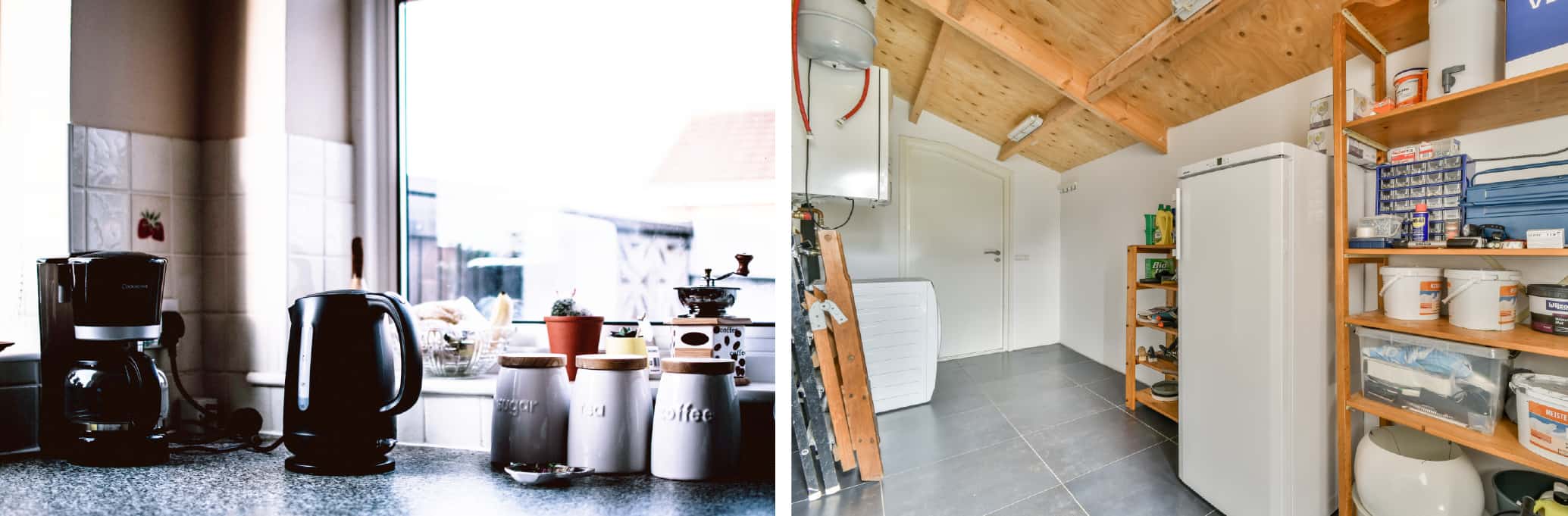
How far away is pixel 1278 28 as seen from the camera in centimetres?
105

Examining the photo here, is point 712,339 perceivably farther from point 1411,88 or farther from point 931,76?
point 1411,88

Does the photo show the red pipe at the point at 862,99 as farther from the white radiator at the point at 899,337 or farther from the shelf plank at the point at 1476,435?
the shelf plank at the point at 1476,435

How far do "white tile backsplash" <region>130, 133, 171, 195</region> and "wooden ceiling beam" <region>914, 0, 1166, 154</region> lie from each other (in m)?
1.53

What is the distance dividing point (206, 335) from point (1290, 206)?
2.15 metres

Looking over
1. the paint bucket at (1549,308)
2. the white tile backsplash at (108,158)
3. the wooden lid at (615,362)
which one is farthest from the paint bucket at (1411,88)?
the white tile backsplash at (108,158)

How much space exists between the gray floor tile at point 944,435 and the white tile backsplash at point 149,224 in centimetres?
152

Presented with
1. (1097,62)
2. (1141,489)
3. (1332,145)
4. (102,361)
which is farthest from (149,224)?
(1332,145)

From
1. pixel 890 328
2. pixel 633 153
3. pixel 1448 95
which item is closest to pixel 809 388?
pixel 890 328

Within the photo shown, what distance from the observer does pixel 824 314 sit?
1.02 metres

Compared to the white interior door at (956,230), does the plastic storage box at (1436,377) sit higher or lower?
lower

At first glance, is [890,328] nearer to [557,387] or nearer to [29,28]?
[557,387]

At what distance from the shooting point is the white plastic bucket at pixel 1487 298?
1.10 m

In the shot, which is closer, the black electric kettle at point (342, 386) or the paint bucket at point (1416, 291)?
the black electric kettle at point (342, 386)

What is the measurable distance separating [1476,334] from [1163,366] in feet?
1.72
